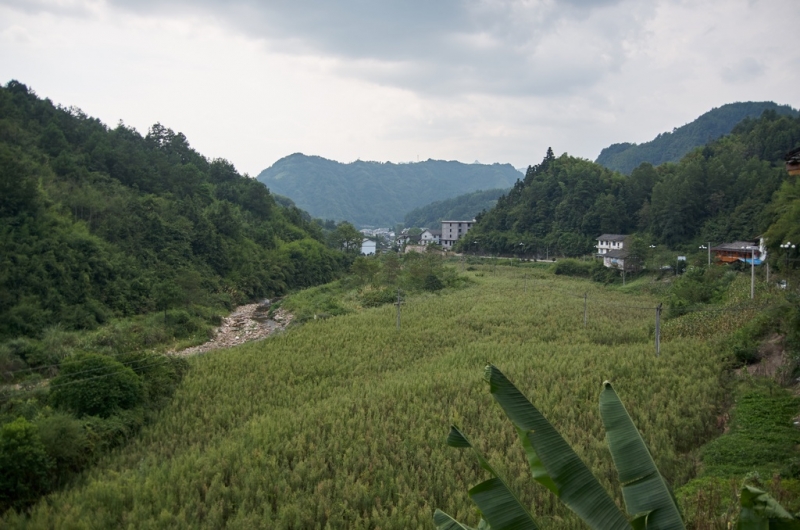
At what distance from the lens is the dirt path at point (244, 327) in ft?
93.6

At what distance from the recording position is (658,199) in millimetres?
54594

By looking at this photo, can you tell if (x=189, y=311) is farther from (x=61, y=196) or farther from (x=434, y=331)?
(x=434, y=331)

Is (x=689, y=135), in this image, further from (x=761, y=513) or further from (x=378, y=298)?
(x=761, y=513)

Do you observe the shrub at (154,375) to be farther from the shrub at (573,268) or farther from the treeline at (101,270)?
the shrub at (573,268)

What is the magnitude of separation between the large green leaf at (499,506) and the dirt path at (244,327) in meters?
24.2

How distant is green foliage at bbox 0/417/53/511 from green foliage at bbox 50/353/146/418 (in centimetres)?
275

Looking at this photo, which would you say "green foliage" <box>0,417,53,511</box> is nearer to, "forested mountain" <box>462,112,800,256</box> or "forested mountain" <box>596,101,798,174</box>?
"forested mountain" <box>462,112,800,256</box>

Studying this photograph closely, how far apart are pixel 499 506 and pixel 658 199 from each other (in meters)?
57.6

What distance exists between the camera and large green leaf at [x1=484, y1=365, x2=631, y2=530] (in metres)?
3.66

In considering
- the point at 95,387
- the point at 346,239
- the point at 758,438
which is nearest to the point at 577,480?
the point at 758,438

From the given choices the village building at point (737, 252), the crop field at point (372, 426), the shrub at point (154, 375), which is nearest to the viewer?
the crop field at point (372, 426)

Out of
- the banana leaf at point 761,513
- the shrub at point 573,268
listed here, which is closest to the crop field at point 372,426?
the banana leaf at point 761,513

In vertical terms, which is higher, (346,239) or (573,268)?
(346,239)

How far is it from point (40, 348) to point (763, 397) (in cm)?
2573
